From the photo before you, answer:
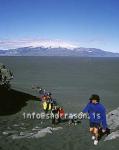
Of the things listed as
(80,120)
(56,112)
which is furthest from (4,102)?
(80,120)

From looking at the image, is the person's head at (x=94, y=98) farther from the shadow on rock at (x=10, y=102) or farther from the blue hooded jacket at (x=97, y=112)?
the shadow on rock at (x=10, y=102)

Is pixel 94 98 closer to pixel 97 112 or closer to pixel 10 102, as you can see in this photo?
pixel 97 112

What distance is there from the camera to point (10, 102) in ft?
116

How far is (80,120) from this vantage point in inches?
1142

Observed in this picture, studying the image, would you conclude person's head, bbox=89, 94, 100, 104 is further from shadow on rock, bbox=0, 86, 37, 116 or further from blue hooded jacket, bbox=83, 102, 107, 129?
shadow on rock, bbox=0, 86, 37, 116

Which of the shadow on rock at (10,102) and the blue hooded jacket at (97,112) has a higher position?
the blue hooded jacket at (97,112)

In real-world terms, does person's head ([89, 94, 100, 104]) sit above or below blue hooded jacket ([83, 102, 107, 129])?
above

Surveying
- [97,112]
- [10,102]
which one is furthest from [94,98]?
[10,102]

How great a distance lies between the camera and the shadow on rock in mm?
33031

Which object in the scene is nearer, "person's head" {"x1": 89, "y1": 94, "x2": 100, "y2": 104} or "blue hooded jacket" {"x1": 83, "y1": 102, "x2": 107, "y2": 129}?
"person's head" {"x1": 89, "y1": 94, "x2": 100, "y2": 104}

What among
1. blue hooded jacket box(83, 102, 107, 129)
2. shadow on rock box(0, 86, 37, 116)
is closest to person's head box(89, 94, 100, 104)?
blue hooded jacket box(83, 102, 107, 129)

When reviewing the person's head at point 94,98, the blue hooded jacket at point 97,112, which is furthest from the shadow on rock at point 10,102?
the person's head at point 94,98

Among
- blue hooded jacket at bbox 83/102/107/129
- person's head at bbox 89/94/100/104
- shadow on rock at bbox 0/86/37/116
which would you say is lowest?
shadow on rock at bbox 0/86/37/116

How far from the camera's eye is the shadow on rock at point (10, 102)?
108 feet
